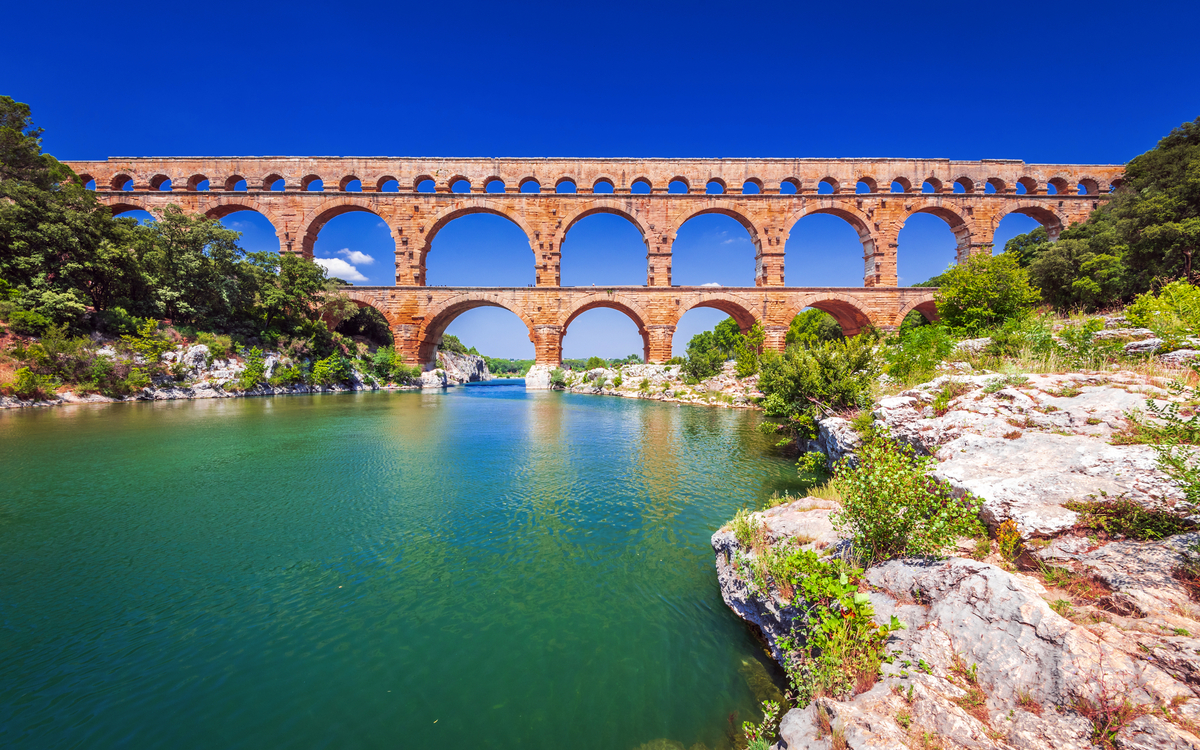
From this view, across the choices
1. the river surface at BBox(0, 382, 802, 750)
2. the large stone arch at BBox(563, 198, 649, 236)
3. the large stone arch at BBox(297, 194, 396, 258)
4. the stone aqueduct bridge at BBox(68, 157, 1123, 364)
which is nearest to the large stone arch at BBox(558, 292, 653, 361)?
the stone aqueduct bridge at BBox(68, 157, 1123, 364)

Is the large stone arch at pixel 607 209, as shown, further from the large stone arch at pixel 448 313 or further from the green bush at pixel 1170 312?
the green bush at pixel 1170 312

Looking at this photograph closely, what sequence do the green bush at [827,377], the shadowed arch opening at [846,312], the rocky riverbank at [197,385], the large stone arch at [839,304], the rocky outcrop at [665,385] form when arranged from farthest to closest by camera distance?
1. the shadowed arch opening at [846,312]
2. the large stone arch at [839,304]
3. the rocky outcrop at [665,385]
4. the rocky riverbank at [197,385]
5. the green bush at [827,377]

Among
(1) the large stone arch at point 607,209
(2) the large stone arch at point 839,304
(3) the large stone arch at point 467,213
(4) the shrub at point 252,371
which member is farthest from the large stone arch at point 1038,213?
(4) the shrub at point 252,371

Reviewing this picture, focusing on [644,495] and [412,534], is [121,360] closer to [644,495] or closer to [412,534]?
[412,534]

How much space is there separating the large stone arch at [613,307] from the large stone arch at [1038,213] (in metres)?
21.8

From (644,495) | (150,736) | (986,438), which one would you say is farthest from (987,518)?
(150,736)

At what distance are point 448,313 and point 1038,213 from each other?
37277 millimetres

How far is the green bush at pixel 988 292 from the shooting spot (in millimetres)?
10727

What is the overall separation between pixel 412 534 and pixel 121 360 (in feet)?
67.3

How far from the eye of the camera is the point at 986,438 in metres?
3.65

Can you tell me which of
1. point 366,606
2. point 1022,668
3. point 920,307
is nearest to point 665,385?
point 920,307

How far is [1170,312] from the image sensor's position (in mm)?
5883

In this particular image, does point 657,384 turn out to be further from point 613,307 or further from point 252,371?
point 252,371

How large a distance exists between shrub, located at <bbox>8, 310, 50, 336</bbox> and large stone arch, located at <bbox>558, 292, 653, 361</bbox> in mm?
20469
